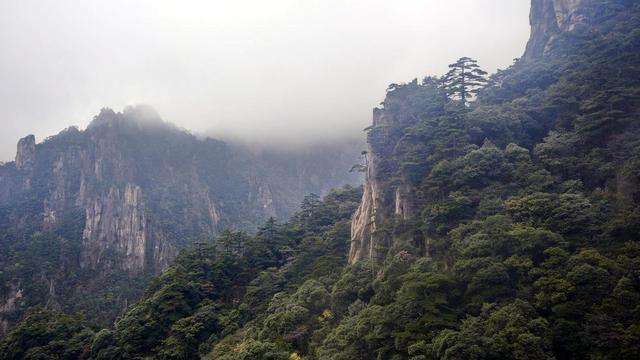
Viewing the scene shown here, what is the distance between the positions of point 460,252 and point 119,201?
129 metres

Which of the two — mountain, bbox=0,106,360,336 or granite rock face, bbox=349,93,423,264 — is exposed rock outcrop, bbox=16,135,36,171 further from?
granite rock face, bbox=349,93,423,264

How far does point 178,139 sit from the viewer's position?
180 metres

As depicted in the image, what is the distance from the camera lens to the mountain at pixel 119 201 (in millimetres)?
108125

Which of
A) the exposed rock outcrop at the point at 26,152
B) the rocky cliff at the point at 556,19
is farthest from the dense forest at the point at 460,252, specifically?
the exposed rock outcrop at the point at 26,152

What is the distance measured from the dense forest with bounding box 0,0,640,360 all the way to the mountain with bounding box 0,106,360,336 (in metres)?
45.8

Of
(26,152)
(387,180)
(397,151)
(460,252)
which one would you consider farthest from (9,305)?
(460,252)

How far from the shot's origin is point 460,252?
30.3 metres

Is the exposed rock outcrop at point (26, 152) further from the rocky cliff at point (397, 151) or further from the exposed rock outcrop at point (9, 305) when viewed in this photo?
the rocky cliff at point (397, 151)

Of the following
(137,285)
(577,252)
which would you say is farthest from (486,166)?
(137,285)

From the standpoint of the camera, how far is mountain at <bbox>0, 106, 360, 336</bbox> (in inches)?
4257

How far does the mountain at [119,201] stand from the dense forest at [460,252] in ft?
150

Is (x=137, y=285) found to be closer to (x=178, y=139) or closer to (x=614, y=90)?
(x=178, y=139)

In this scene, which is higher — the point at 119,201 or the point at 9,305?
the point at 119,201

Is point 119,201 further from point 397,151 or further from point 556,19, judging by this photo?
point 556,19
